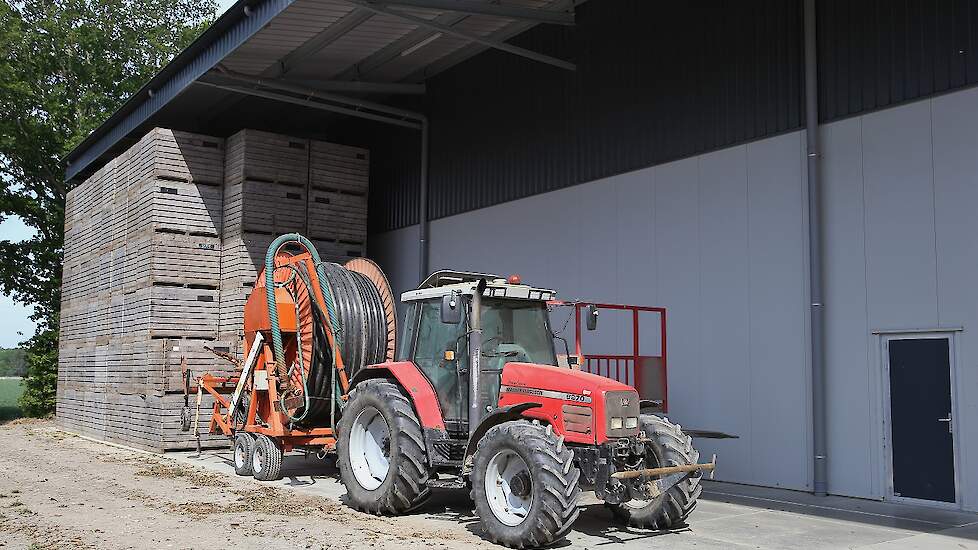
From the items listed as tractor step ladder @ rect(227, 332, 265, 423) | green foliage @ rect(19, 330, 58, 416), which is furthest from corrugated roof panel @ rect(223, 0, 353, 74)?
green foliage @ rect(19, 330, 58, 416)

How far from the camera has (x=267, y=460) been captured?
1170 cm

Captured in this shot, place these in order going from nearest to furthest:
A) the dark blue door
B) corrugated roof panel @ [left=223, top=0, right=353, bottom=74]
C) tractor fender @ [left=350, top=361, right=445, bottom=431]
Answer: tractor fender @ [left=350, top=361, right=445, bottom=431]
the dark blue door
corrugated roof panel @ [left=223, top=0, right=353, bottom=74]

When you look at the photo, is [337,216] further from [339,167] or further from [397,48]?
[397,48]

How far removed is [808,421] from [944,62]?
439cm

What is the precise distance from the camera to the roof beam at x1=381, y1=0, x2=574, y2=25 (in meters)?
13.0

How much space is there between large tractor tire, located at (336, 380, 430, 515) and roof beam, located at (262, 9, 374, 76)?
23.4ft

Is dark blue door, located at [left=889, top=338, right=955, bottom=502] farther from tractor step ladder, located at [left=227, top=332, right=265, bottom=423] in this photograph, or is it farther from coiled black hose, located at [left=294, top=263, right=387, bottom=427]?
tractor step ladder, located at [left=227, top=332, right=265, bottom=423]

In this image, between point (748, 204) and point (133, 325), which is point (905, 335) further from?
point (133, 325)

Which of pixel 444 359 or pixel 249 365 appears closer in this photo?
pixel 444 359

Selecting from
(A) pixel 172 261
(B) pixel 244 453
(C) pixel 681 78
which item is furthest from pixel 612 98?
(A) pixel 172 261

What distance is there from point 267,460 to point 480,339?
4.86 metres

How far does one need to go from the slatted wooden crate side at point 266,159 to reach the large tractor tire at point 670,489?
1120cm

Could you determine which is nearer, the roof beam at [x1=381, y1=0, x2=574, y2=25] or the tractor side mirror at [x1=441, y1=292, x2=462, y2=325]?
the tractor side mirror at [x1=441, y1=292, x2=462, y2=325]

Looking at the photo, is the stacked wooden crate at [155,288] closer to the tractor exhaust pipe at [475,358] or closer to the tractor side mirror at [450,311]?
the tractor exhaust pipe at [475,358]
